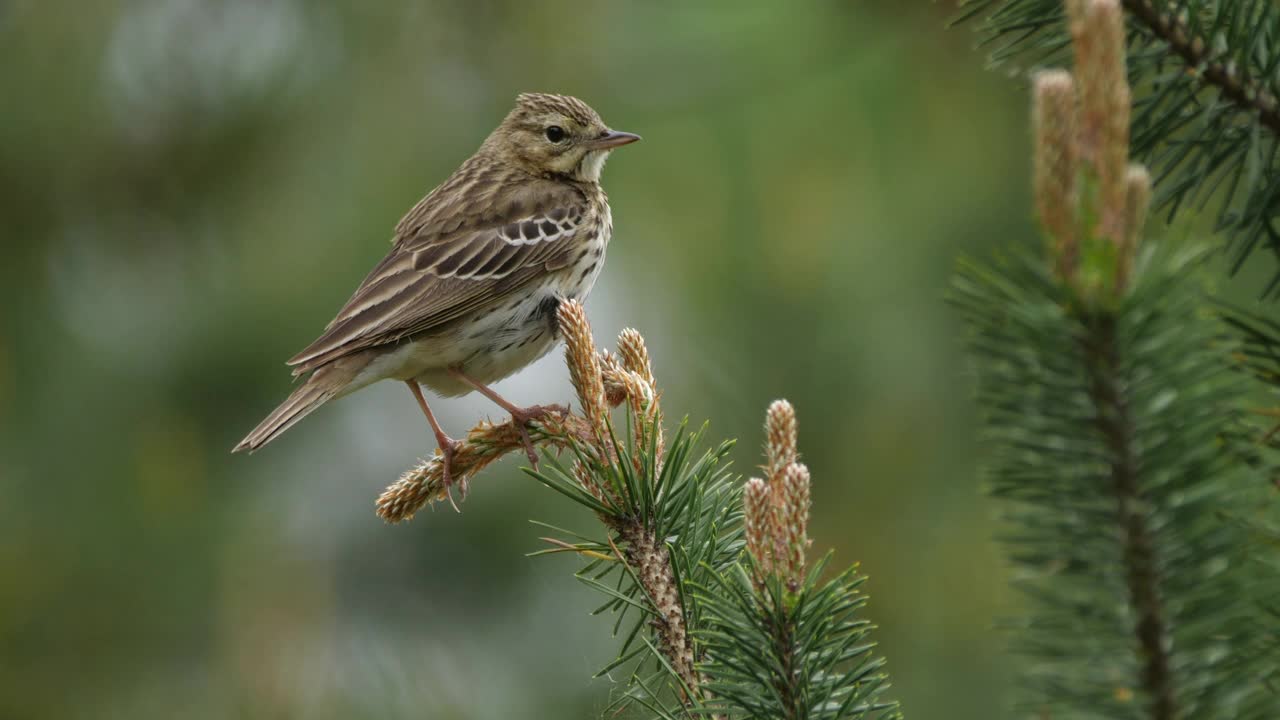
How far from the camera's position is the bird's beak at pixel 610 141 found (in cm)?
580

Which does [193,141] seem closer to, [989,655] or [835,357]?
[835,357]

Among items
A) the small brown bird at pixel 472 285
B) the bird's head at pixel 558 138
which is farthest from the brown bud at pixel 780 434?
the bird's head at pixel 558 138

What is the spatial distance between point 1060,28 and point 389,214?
4.88m

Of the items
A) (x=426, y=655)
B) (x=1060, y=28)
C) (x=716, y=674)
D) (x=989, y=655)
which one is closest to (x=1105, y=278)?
(x=716, y=674)

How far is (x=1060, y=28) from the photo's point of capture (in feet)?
8.59

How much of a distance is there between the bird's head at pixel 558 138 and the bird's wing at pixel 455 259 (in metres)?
0.23

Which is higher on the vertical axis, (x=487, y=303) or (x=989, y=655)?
(x=487, y=303)

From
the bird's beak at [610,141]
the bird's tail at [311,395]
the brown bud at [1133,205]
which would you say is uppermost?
the bird's beak at [610,141]

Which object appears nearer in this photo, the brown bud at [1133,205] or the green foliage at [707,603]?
the brown bud at [1133,205]

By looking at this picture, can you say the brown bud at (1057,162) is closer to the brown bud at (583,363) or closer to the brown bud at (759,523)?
the brown bud at (759,523)

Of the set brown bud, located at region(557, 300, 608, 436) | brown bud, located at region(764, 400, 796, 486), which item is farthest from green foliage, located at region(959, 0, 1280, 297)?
brown bud, located at region(557, 300, 608, 436)

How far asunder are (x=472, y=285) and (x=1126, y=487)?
3822 mm

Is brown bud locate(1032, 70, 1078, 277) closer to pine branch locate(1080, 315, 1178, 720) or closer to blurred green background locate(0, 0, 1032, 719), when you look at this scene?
pine branch locate(1080, 315, 1178, 720)

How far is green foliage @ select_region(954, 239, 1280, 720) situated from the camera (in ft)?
4.56
